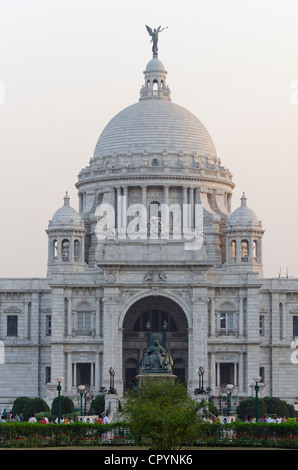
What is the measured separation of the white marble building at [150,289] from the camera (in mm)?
104375

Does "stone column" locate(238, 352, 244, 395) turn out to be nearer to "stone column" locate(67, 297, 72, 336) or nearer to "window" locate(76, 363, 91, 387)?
"window" locate(76, 363, 91, 387)

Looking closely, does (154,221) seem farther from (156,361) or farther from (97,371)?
(156,361)

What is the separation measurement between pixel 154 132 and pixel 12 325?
989 inches

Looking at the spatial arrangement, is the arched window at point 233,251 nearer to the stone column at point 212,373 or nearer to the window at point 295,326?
the window at point 295,326

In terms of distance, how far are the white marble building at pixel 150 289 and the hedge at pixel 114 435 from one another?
33640 millimetres

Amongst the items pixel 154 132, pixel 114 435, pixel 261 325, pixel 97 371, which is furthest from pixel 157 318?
pixel 114 435

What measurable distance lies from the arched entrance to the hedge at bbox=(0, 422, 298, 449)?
40659mm

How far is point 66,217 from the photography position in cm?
11644

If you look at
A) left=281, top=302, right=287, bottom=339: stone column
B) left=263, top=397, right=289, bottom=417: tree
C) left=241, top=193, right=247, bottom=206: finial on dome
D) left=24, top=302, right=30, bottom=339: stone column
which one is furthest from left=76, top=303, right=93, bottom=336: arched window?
left=241, top=193, right=247, bottom=206: finial on dome

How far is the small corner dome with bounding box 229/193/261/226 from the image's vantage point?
380 feet

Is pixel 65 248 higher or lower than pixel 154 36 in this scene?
lower

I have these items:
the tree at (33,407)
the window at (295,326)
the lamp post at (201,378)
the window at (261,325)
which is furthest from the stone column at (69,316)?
the window at (295,326)

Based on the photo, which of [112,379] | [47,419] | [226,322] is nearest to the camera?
[47,419]
